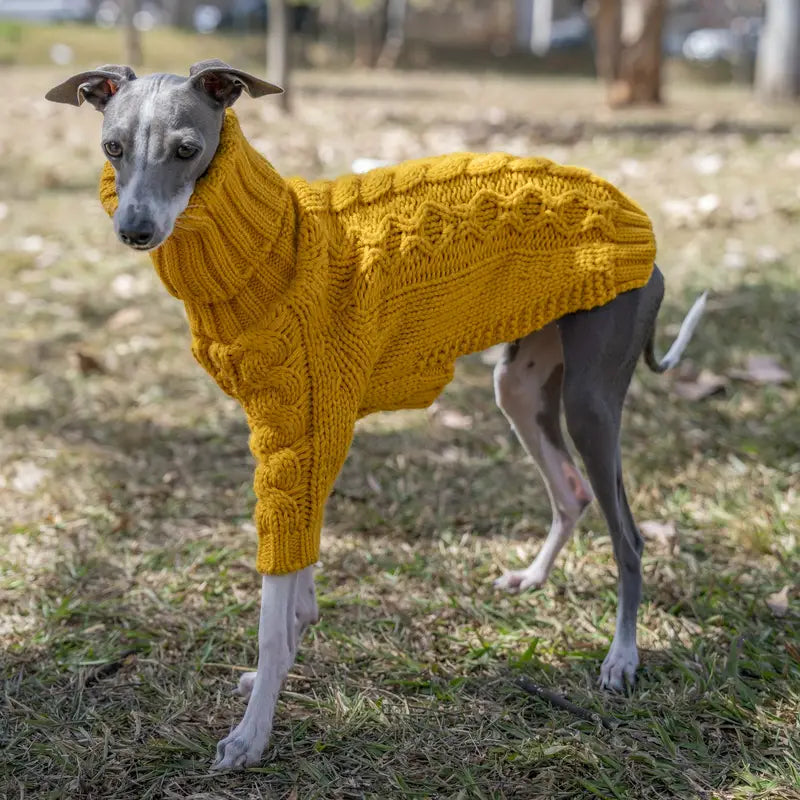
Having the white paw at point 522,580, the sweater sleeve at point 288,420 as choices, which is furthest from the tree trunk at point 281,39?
the sweater sleeve at point 288,420

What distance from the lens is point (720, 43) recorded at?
25.8 metres

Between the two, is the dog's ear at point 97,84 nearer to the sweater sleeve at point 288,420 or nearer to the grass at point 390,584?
the sweater sleeve at point 288,420

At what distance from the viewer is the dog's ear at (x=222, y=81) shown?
89.9 inches

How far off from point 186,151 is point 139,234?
23cm

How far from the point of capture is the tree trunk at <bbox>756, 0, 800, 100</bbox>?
9.99 meters

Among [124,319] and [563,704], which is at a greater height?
[124,319]

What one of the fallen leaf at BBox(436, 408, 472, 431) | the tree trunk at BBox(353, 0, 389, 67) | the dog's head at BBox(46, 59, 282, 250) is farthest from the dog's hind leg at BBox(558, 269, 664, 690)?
the tree trunk at BBox(353, 0, 389, 67)

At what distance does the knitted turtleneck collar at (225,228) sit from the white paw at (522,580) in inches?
54.0

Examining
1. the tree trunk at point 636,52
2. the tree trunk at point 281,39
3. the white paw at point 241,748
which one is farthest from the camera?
the tree trunk at point 636,52

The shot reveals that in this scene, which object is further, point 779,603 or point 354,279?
point 779,603

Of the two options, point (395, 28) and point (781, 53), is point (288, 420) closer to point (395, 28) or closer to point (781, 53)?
point (781, 53)

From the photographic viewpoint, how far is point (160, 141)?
87.0 inches

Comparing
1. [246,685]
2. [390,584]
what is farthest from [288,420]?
[390,584]

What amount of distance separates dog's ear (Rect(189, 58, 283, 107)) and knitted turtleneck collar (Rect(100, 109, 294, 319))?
47mm
